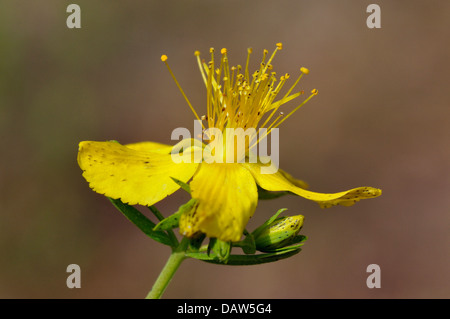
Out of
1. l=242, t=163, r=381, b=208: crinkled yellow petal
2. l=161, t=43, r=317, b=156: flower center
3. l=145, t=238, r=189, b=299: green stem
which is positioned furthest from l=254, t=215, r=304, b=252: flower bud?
l=161, t=43, r=317, b=156: flower center

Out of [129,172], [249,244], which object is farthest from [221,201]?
[129,172]

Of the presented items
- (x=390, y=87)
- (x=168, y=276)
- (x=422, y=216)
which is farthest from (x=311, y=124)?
(x=168, y=276)

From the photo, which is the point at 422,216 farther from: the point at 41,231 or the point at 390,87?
the point at 41,231

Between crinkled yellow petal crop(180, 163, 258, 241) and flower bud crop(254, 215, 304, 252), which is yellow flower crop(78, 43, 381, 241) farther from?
flower bud crop(254, 215, 304, 252)

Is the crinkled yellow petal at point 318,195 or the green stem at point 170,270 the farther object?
the crinkled yellow petal at point 318,195

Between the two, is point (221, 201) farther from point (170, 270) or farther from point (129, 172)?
point (129, 172)

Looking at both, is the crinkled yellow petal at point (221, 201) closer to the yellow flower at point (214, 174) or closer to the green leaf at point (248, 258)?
the yellow flower at point (214, 174)

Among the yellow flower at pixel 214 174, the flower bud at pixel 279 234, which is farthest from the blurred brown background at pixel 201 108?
the flower bud at pixel 279 234
